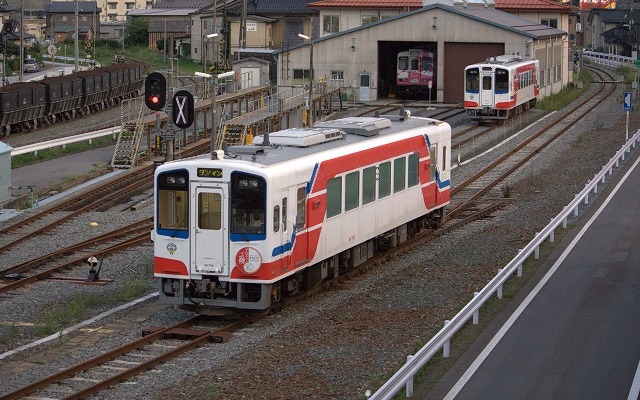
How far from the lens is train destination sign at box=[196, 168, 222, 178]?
15.8m

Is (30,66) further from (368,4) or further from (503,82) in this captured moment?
(503,82)

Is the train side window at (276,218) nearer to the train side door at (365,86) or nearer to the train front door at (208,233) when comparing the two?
the train front door at (208,233)

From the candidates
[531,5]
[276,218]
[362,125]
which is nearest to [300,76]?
[531,5]

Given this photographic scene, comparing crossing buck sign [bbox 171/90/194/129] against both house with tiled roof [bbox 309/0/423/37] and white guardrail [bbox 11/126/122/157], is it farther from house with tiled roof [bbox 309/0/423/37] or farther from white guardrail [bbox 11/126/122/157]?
house with tiled roof [bbox 309/0/423/37]

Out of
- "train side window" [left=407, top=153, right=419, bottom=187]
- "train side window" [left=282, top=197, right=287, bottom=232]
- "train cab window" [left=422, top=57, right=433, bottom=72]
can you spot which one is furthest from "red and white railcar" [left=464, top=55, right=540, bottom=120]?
"train side window" [left=282, top=197, right=287, bottom=232]

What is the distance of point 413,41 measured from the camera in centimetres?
5572

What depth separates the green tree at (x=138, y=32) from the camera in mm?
101500

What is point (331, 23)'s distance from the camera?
65.5 metres

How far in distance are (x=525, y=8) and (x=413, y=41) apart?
16917 millimetres

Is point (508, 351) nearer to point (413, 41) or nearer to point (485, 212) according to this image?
point (485, 212)

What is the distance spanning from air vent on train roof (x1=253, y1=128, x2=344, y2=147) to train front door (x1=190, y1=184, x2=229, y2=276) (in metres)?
2.36

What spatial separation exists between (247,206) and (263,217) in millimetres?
261

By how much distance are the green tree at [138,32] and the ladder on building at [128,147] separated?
65.7 meters

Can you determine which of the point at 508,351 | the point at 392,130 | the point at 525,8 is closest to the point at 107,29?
the point at 525,8
